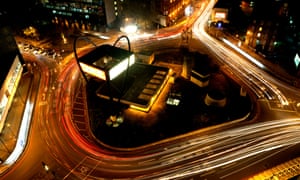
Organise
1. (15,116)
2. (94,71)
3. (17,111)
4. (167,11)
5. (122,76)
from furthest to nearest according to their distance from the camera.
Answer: (167,11), (122,76), (17,111), (15,116), (94,71)

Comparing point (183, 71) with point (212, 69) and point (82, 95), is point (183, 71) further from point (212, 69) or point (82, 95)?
point (82, 95)

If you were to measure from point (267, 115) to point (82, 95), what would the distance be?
46.7 m

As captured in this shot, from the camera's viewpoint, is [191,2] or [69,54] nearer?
[69,54]

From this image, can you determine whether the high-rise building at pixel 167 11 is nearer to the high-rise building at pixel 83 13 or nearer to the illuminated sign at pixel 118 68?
the high-rise building at pixel 83 13

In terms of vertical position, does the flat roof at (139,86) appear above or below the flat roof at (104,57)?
below

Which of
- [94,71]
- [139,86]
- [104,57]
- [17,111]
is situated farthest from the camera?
[139,86]

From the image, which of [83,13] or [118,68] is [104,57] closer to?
[118,68]

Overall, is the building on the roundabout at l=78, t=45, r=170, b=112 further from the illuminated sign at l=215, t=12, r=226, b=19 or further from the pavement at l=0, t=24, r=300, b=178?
the illuminated sign at l=215, t=12, r=226, b=19

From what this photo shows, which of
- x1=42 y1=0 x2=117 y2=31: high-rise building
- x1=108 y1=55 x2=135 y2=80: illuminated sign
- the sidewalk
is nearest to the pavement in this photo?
the sidewalk

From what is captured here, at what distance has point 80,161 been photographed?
133 feet

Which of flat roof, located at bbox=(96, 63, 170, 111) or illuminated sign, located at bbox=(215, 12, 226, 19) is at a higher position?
illuminated sign, located at bbox=(215, 12, 226, 19)

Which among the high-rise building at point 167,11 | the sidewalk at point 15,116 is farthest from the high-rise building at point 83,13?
the sidewalk at point 15,116

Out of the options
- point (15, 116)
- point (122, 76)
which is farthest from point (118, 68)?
point (15, 116)

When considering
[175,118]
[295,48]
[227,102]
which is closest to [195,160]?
[175,118]
